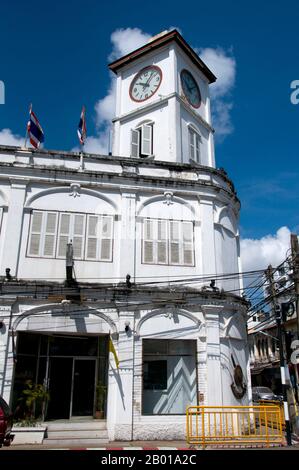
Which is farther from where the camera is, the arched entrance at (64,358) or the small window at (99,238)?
the small window at (99,238)

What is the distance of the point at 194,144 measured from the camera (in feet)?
68.1

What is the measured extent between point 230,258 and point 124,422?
7797 millimetres

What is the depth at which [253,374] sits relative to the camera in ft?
143

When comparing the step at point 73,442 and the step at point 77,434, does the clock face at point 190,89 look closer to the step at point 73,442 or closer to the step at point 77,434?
the step at point 77,434

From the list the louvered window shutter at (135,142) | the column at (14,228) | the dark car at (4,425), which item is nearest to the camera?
the dark car at (4,425)

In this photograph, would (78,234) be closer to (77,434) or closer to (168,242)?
(168,242)

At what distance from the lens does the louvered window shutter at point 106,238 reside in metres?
15.3

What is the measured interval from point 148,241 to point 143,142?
6.92 m

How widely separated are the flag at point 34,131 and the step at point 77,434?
11218 millimetres

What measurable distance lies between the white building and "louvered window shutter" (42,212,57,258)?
0.04 m

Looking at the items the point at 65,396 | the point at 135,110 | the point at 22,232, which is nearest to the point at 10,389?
the point at 65,396

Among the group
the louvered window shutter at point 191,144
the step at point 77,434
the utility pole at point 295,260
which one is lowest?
the step at point 77,434

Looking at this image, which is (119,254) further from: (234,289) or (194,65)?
(194,65)

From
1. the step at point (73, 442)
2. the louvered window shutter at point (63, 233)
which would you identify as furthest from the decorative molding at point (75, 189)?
the step at point (73, 442)
